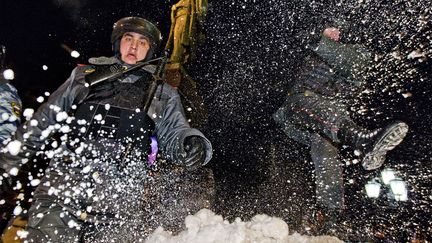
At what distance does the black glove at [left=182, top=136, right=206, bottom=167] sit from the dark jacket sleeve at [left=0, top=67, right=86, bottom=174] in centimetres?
129

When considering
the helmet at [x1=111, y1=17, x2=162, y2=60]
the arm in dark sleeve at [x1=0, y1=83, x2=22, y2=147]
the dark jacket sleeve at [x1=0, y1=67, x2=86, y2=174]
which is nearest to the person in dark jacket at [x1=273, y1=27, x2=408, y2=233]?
the helmet at [x1=111, y1=17, x2=162, y2=60]

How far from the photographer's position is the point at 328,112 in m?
3.58

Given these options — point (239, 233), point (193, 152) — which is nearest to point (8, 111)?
point (193, 152)

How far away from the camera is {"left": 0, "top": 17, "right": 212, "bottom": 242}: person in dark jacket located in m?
2.68

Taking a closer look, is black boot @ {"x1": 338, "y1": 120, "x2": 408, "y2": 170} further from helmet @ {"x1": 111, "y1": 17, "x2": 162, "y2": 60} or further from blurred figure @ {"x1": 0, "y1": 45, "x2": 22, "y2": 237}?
blurred figure @ {"x1": 0, "y1": 45, "x2": 22, "y2": 237}

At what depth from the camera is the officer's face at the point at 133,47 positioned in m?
3.59

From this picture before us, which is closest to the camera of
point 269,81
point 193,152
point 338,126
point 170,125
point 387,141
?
point 193,152

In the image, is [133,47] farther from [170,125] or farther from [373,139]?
[373,139]

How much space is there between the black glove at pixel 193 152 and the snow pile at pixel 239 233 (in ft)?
2.81

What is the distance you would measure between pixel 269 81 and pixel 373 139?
3923 mm

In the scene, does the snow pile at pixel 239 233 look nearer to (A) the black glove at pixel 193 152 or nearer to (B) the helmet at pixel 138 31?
(A) the black glove at pixel 193 152

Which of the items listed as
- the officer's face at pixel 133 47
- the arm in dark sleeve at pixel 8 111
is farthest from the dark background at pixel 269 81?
the officer's face at pixel 133 47

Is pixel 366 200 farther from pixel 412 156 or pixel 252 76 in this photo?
pixel 252 76

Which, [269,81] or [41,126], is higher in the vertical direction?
[41,126]
